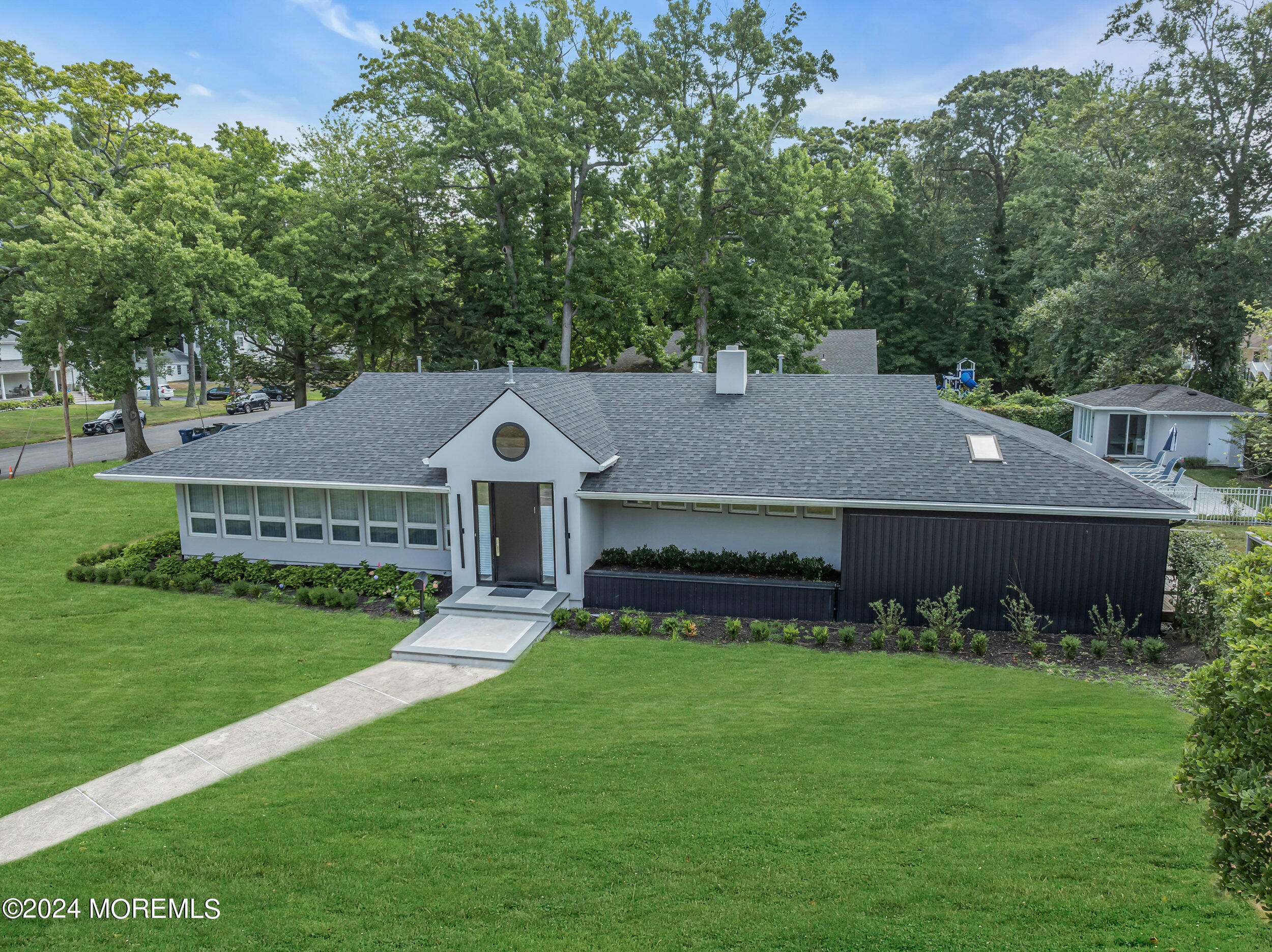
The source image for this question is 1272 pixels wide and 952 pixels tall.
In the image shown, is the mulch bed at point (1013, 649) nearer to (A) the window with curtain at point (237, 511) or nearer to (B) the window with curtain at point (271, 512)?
(B) the window with curtain at point (271, 512)

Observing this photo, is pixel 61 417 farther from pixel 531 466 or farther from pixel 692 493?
pixel 692 493

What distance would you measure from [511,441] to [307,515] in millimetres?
6119

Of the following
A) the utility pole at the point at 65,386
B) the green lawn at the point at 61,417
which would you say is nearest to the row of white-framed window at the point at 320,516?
the utility pole at the point at 65,386

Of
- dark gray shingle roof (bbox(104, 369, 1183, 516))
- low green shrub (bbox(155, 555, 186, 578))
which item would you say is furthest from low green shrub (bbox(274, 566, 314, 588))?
low green shrub (bbox(155, 555, 186, 578))

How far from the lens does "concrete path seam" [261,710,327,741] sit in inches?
421

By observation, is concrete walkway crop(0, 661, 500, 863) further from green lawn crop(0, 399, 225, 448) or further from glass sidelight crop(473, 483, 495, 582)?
green lawn crop(0, 399, 225, 448)

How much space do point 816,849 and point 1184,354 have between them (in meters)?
41.1

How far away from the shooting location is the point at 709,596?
16.0 m

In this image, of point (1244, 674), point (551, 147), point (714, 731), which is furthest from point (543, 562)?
point (551, 147)

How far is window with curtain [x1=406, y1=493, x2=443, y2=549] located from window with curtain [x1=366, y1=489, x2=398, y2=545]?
0.34 meters

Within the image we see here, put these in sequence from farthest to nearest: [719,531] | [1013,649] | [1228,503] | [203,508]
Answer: [1228,503] → [203,508] → [719,531] → [1013,649]

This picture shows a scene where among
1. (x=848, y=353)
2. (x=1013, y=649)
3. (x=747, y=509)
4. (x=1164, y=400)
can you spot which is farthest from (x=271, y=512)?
(x=1164, y=400)

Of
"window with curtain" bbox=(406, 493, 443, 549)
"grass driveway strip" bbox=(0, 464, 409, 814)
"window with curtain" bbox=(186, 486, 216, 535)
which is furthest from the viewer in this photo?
"window with curtain" bbox=(186, 486, 216, 535)

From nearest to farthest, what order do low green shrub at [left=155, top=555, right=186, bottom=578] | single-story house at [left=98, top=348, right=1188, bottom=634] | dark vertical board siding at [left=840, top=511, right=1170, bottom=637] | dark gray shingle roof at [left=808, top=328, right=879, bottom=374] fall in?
dark vertical board siding at [left=840, top=511, right=1170, bottom=637] < single-story house at [left=98, top=348, right=1188, bottom=634] < low green shrub at [left=155, top=555, right=186, bottom=578] < dark gray shingle roof at [left=808, top=328, right=879, bottom=374]
